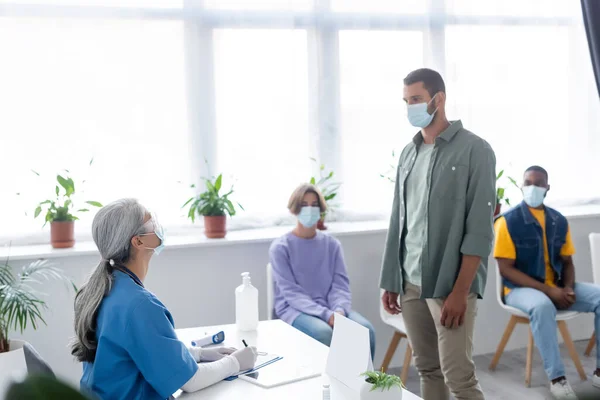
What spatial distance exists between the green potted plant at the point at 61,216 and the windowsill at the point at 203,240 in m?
0.05

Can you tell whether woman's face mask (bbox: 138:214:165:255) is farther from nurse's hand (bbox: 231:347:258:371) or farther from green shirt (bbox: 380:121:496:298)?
green shirt (bbox: 380:121:496:298)

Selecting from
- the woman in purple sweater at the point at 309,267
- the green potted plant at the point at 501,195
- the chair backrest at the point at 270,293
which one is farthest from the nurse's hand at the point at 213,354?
the green potted plant at the point at 501,195

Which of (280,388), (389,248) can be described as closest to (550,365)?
(389,248)

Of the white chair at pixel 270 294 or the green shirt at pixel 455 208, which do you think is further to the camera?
the white chair at pixel 270 294

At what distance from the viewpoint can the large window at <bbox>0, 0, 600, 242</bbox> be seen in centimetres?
356

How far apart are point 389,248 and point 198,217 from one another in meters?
1.63

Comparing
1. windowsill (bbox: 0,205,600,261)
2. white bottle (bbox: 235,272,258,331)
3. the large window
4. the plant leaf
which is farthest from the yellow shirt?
the plant leaf

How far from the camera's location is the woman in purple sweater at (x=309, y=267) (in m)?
Result: 3.31

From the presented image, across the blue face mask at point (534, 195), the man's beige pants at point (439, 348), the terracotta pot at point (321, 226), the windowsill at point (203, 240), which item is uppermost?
the blue face mask at point (534, 195)

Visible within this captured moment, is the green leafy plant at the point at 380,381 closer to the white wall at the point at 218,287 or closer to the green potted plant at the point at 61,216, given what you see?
the white wall at the point at 218,287

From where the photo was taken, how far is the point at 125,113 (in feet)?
12.1

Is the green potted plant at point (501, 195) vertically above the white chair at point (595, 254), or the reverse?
the green potted plant at point (501, 195)

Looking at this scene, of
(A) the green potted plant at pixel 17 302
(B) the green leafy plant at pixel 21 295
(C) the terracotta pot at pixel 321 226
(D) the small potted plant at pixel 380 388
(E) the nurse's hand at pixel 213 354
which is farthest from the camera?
(C) the terracotta pot at pixel 321 226

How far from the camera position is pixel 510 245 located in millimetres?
3643
